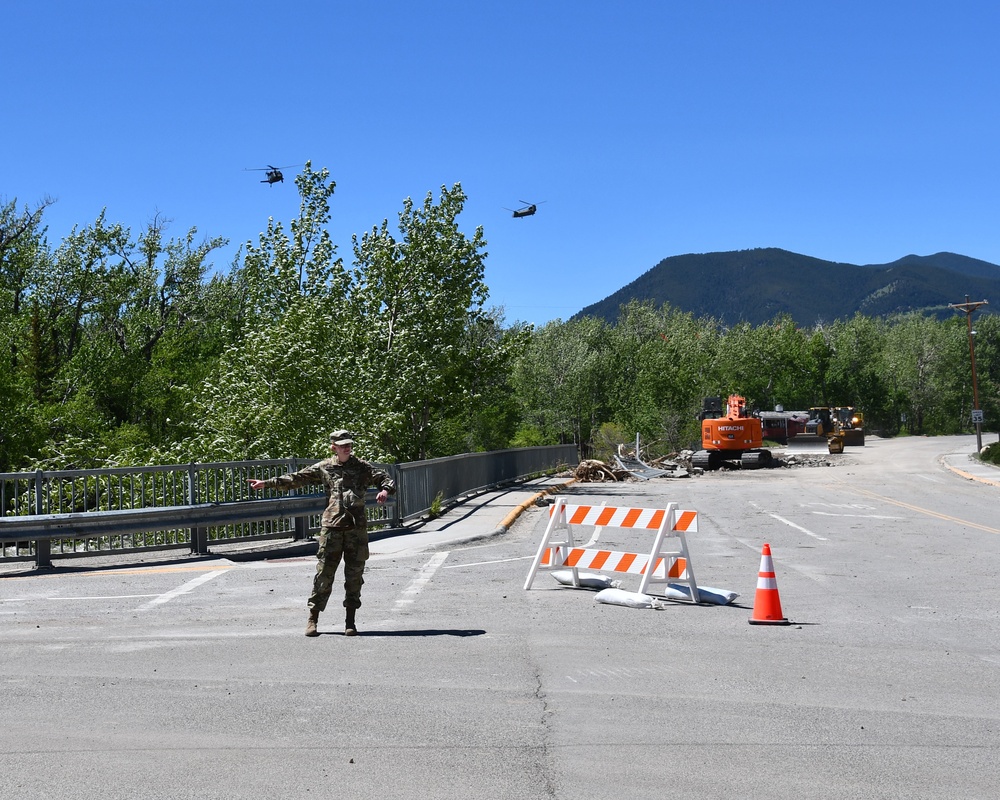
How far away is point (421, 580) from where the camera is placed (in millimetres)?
13250

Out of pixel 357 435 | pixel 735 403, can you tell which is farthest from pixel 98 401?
pixel 735 403

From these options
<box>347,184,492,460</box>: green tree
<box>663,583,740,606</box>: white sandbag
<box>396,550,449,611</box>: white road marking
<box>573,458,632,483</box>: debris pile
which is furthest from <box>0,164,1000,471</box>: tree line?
<box>663,583,740,606</box>: white sandbag

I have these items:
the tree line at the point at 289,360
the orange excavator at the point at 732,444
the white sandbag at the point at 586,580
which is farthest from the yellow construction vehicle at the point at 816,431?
the white sandbag at the point at 586,580

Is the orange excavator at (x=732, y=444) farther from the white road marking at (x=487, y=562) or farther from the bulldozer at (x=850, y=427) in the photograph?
the white road marking at (x=487, y=562)

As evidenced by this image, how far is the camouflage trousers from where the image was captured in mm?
9430

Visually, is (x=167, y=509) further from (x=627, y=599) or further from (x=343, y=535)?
(x=627, y=599)

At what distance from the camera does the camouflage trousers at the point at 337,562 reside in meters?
9.43

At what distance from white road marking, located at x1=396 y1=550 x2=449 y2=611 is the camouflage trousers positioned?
1.61 metres

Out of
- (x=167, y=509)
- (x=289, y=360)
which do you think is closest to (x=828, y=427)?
(x=289, y=360)

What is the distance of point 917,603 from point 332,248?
2734cm

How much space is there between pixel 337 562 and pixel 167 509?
6.70 metres

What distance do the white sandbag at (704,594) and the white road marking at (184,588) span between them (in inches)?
215

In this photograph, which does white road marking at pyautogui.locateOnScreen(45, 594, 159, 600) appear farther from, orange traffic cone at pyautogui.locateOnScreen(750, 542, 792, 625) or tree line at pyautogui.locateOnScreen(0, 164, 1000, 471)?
tree line at pyautogui.locateOnScreen(0, 164, 1000, 471)

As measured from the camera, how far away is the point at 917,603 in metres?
11.0
